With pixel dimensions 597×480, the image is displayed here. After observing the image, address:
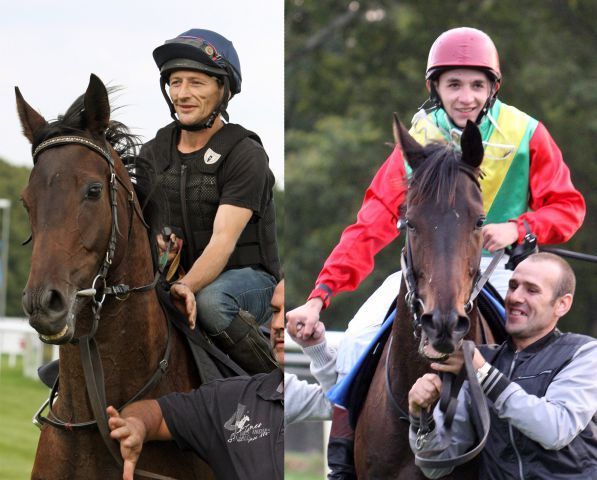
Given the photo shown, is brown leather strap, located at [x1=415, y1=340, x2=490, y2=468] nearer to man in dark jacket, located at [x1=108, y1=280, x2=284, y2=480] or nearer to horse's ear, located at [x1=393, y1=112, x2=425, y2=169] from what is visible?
man in dark jacket, located at [x1=108, y1=280, x2=284, y2=480]

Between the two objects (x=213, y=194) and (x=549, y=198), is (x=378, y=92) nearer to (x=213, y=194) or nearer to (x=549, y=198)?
(x=549, y=198)

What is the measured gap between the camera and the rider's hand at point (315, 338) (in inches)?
164

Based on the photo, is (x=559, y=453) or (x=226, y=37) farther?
(x=226, y=37)

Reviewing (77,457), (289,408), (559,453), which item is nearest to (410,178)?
(559,453)

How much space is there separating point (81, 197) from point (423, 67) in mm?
14350

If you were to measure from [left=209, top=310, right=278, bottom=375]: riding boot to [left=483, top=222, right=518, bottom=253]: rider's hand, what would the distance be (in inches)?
36.4

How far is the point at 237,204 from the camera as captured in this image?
13.5ft

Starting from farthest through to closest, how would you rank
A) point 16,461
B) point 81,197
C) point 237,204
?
point 16,461 → point 237,204 → point 81,197

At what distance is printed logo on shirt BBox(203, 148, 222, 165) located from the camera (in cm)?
415

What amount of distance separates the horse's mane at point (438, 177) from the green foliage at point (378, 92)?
11043mm

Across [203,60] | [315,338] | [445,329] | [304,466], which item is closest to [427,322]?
[445,329]

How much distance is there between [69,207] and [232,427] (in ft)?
3.16

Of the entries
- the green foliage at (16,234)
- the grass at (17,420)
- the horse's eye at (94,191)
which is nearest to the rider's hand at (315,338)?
the horse's eye at (94,191)

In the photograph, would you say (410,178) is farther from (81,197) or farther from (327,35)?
(327,35)
